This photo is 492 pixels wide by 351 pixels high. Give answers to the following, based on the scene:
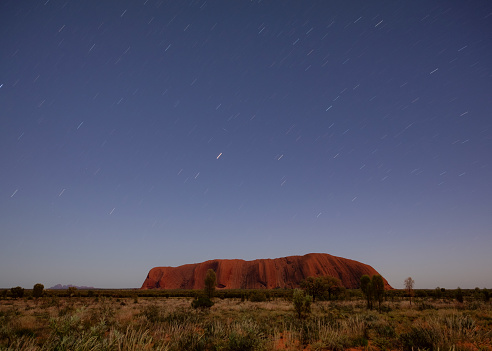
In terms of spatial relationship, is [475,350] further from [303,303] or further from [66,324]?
[66,324]

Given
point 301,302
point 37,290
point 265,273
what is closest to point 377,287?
point 301,302

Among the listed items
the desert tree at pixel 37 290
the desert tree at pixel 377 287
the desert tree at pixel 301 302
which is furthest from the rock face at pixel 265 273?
the desert tree at pixel 301 302

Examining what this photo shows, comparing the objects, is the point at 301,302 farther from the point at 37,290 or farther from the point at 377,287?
the point at 37,290

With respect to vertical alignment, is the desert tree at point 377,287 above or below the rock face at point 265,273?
above

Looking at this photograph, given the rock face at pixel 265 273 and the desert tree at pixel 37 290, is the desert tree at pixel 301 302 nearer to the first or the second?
the desert tree at pixel 37 290

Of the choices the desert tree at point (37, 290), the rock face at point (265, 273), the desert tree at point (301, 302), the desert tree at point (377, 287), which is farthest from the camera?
the rock face at point (265, 273)

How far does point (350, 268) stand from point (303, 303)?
385 ft

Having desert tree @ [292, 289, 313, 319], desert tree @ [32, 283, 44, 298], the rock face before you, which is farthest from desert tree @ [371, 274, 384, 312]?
the rock face

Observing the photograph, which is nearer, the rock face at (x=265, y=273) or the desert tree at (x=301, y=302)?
the desert tree at (x=301, y=302)

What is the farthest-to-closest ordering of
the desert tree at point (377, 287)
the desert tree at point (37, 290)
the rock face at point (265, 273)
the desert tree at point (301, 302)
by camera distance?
1. the rock face at point (265, 273)
2. the desert tree at point (37, 290)
3. the desert tree at point (377, 287)
4. the desert tree at point (301, 302)

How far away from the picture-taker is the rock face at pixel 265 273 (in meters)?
117

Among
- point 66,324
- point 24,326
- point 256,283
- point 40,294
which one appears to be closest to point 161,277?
point 256,283

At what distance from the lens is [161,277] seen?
138 m

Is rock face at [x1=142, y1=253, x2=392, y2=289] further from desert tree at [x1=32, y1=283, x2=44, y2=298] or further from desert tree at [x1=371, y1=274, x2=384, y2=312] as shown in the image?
desert tree at [x1=371, y1=274, x2=384, y2=312]
